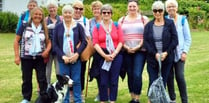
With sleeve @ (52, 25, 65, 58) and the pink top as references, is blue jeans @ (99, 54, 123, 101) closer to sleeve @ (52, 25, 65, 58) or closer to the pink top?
the pink top

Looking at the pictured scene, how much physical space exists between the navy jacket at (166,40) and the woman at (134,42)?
0.38 meters

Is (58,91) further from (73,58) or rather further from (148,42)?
(148,42)

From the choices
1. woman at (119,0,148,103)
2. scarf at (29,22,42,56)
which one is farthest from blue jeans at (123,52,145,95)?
scarf at (29,22,42,56)

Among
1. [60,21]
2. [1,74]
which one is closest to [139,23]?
[60,21]

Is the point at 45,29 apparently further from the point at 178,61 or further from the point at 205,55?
the point at 205,55

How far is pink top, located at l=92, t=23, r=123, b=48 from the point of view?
7.50m


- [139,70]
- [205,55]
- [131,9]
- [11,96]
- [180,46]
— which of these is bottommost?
[205,55]

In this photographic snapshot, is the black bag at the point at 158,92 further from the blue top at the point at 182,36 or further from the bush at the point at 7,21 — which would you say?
the bush at the point at 7,21

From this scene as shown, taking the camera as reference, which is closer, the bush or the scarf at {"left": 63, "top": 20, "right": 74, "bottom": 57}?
the scarf at {"left": 63, "top": 20, "right": 74, "bottom": 57}

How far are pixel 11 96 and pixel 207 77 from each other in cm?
530

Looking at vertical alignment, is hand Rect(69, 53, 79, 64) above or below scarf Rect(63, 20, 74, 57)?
below

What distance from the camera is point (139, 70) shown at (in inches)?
306

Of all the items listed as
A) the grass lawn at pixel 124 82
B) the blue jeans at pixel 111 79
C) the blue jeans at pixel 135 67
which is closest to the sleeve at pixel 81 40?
the blue jeans at pixel 111 79

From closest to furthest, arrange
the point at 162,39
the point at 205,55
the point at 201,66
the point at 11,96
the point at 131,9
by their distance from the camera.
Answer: the point at 162,39 → the point at 131,9 → the point at 11,96 → the point at 201,66 → the point at 205,55
